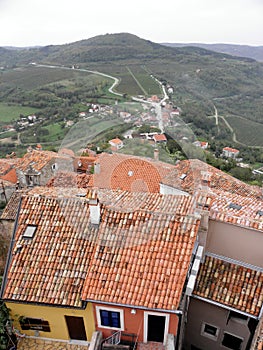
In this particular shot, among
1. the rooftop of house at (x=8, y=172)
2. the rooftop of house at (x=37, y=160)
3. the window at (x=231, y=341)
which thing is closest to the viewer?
the window at (x=231, y=341)

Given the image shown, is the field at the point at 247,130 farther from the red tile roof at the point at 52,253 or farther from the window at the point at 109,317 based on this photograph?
the window at the point at 109,317

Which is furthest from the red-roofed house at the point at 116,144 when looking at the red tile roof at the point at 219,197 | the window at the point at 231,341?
the window at the point at 231,341

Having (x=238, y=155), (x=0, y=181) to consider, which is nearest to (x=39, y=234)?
(x=0, y=181)

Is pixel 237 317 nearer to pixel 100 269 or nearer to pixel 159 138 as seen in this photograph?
pixel 100 269

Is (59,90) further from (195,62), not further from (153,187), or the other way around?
(153,187)

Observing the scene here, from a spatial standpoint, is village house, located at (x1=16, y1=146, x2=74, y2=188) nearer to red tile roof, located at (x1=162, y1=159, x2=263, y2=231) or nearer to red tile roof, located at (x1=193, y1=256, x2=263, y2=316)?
red tile roof, located at (x1=162, y1=159, x2=263, y2=231)

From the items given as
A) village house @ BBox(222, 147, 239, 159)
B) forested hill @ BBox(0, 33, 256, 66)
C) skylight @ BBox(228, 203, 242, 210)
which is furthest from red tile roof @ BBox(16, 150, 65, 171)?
forested hill @ BBox(0, 33, 256, 66)
